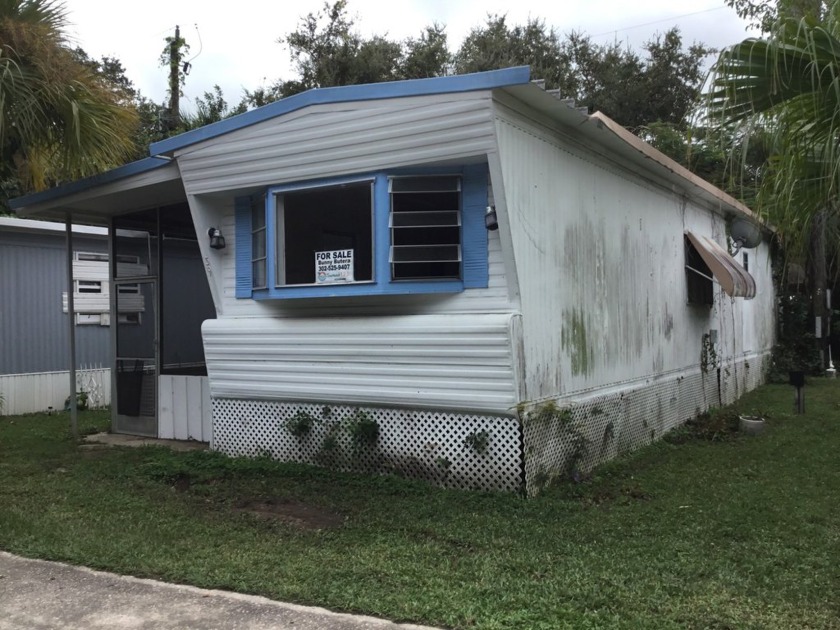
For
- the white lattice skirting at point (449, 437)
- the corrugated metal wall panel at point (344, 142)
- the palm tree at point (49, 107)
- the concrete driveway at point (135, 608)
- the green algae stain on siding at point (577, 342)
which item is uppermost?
the palm tree at point (49, 107)

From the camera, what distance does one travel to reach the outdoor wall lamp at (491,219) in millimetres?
6252

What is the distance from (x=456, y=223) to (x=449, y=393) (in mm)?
1523

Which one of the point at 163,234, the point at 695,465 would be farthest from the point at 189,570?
the point at 163,234

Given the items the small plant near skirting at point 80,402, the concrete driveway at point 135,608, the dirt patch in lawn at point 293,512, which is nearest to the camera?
the concrete driveway at point 135,608

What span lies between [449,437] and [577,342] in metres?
1.72

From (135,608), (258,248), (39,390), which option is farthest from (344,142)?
(39,390)

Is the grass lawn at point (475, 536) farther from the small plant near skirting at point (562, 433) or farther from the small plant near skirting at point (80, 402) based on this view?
the small plant near skirting at point (80, 402)

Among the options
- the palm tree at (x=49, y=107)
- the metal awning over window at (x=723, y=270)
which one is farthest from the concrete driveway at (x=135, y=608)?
the metal awning over window at (x=723, y=270)

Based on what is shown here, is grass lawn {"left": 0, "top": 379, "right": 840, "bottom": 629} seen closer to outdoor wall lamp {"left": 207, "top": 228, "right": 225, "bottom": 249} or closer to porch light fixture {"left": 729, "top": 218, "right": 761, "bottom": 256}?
outdoor wall lamp {"left": 207, "top": 228, "right": 225, "bottom": 249}

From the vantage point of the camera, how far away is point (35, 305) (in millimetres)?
12695

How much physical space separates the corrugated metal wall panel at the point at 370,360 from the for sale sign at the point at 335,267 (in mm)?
408

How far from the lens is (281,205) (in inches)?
284

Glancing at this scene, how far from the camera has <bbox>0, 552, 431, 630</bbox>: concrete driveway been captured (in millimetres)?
3850

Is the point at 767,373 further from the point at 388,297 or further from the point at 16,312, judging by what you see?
the point at 16,312
